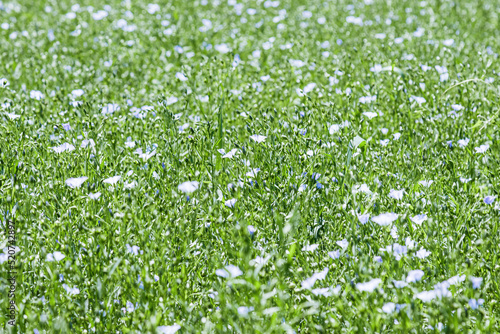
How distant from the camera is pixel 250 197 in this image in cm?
272

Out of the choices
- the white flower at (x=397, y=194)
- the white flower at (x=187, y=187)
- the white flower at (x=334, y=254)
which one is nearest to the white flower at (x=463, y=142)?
the white flower at (x=397, y=194)

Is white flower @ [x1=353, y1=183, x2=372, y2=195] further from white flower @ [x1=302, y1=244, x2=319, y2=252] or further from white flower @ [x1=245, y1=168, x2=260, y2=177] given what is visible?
white flower @ [x1=245, y1=168, x2=260, y2=177]

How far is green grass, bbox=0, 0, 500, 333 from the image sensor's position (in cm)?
200

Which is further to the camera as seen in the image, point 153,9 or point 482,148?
point 153,9

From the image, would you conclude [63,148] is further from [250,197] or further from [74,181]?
[250,197]

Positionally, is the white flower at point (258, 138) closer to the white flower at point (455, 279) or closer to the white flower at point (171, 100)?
the white flower at point (171, 100)

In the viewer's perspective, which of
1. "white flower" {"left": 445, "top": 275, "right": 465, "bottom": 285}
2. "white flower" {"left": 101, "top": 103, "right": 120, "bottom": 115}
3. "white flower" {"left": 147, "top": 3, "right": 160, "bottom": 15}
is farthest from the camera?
"white flower" {"left": 147, "top": 3, "right": 160, "bottom": 15}

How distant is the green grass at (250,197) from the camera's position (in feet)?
6.56

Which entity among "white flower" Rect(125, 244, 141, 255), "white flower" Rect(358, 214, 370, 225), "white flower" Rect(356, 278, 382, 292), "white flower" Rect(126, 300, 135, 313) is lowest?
"white flower" Rect(126, 300, 135, 313)

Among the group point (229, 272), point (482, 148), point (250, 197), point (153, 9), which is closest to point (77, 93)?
point (250, 197)

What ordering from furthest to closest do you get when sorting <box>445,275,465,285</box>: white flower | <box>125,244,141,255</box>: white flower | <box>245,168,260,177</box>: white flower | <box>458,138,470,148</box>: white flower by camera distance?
<box>458,138,470,148</box>: white flower → <box>245,168,260,177</box>: white flower → <box>125,244,141,255</box>: white flower → <box>445,275,465,285</box>: white flower

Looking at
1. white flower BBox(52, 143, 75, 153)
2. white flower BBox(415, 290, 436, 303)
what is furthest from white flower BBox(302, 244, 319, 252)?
white flower BBox(52, 143, 75, 153)

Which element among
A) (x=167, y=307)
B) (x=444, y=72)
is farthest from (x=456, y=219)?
(x=444, y=72)

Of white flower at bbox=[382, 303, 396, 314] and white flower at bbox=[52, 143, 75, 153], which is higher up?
white flower at bbox=[382, 303, 396, 314]
